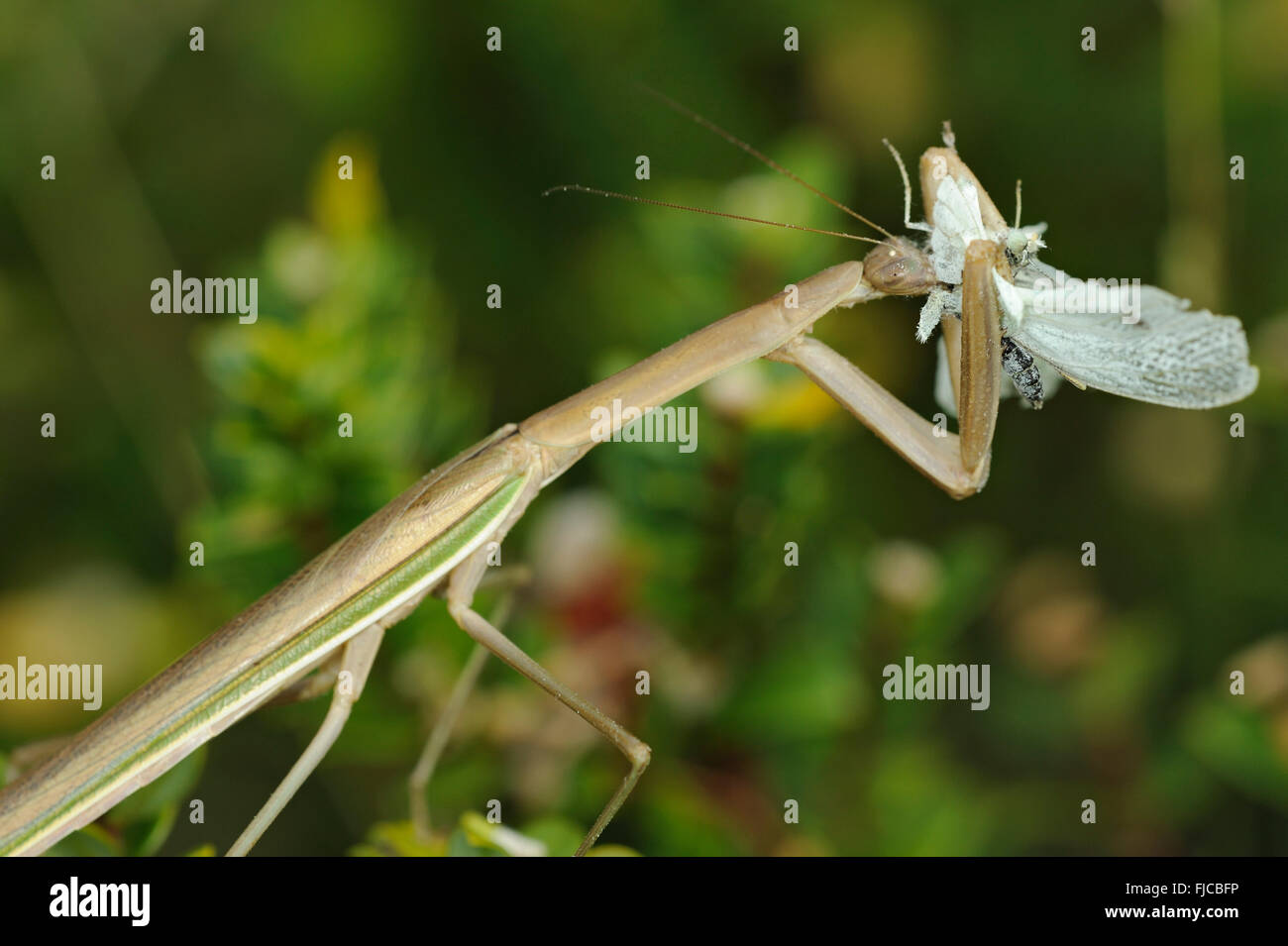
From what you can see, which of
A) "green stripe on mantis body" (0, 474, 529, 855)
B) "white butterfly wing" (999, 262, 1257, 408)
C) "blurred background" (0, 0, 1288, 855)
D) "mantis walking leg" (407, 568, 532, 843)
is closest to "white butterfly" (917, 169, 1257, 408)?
"white butterfly wing" (999, 262, 1257, 408)

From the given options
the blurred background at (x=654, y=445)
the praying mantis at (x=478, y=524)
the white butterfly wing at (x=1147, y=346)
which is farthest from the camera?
the blurred background at (x=654, y=445)

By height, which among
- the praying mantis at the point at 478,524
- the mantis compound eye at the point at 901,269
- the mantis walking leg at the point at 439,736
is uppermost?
the mantis compound eye at the point at 901,269

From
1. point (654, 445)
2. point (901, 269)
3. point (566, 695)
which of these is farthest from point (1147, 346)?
point (566, 695)

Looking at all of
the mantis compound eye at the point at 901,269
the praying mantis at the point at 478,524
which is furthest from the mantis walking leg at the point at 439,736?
the mantis compound eye at the point at 901,269

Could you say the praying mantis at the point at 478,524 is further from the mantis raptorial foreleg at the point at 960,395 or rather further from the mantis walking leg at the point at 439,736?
the mantis walking leg at the point at 439,736

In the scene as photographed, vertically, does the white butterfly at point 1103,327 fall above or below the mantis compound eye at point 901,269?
below

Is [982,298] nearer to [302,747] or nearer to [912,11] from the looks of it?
[302,747]

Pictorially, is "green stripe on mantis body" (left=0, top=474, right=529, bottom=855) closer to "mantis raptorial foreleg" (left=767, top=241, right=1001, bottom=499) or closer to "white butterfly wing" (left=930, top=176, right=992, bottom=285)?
"mantis raptorial foreleg" (left=767, top=241, right=1001, bottom=499)
